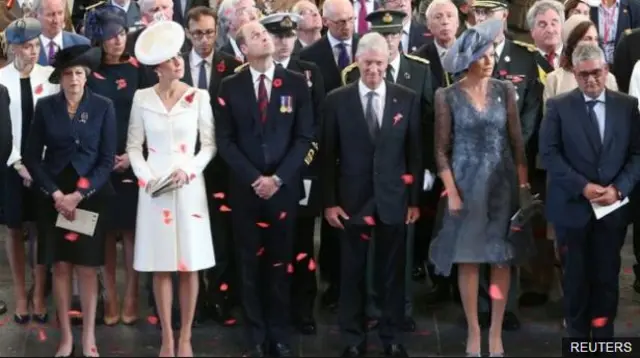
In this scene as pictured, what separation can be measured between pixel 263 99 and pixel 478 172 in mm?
1334

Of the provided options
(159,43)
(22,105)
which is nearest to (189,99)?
(159,43)

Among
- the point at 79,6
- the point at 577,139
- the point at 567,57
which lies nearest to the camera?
the point at 577,139

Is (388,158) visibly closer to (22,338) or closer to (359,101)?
(359,101)

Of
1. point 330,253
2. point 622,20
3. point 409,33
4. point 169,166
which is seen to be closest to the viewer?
point 169,166

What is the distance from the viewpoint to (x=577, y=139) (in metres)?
8.58

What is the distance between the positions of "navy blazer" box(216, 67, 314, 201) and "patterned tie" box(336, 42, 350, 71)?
0.83 m

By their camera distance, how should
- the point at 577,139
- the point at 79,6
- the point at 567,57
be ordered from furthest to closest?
the point at 79,6
the point at 567,57
the point at 577,139

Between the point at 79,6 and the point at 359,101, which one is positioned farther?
the point at 79,6

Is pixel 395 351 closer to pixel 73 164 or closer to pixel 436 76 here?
pixel 436 76

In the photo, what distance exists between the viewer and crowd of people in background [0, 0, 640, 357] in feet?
28.4

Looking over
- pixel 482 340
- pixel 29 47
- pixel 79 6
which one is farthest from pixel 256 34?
pixel 79 6

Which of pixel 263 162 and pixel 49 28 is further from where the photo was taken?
pixel 49 28

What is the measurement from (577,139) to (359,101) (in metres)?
1.29

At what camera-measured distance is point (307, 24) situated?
32.8 ft
